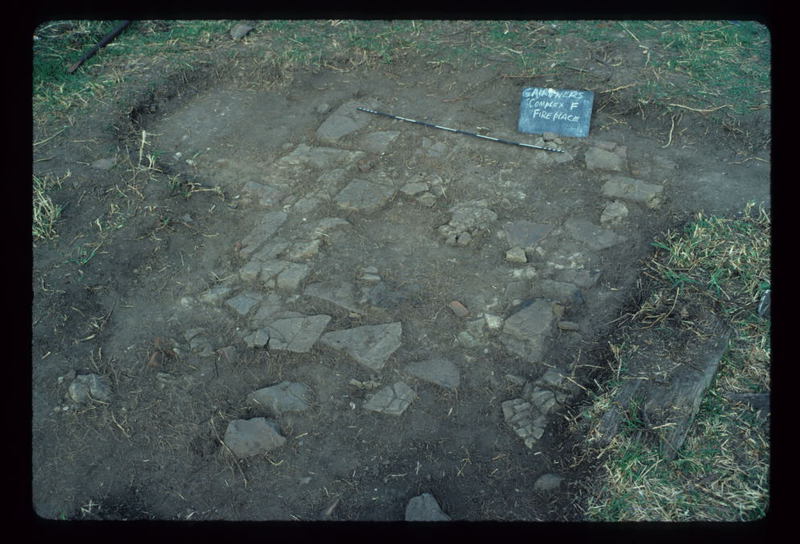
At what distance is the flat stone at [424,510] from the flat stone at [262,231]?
2.26 meters

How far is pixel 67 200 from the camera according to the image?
518 centimetres

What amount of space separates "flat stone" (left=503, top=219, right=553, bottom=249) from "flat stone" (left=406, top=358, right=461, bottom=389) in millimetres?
1221

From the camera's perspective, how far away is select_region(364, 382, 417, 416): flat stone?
3.65 meters

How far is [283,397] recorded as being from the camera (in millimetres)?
3727

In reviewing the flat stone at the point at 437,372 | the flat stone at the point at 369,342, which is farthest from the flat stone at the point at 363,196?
the flat stone at the point at 437,372

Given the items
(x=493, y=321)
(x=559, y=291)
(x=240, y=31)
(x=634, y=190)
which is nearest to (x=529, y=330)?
(x=493, y=321)

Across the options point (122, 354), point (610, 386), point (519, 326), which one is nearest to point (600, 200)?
point (519, 326)

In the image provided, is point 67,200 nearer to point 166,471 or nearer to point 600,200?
point 166,471

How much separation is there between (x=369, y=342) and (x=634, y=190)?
2.46m

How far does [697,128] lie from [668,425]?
3.27m

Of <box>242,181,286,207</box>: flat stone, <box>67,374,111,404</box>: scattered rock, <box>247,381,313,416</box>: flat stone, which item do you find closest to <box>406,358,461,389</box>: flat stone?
<box>247,381,313,416</box>: flat stone

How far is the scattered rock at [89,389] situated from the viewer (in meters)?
3.70

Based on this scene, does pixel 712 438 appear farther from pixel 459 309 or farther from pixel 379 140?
pixel 379 140

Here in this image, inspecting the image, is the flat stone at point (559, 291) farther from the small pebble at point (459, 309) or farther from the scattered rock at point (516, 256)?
the small pebble at point (459, 309)
